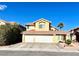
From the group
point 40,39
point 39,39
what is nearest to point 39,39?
point 39,39

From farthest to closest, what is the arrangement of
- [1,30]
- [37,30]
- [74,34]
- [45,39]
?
[74,34], [37,30], [45,39], [1,30]

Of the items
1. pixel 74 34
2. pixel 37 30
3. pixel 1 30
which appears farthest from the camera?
pixel 74 34

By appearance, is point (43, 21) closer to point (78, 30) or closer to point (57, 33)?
point (57, 33)

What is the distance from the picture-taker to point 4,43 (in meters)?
33.5

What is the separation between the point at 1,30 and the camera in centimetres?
3309

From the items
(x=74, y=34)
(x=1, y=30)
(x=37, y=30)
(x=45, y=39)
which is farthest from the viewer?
(x=74, y=34)

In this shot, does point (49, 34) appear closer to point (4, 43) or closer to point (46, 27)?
point (46, 27)

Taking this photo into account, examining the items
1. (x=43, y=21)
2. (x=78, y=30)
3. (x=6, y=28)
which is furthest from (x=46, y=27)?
(x=6, y=28)

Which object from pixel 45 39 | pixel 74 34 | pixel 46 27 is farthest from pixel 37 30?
pixel 74 34

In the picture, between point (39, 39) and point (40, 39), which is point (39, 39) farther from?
point (40, 39)

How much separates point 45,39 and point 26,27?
32.5 feet

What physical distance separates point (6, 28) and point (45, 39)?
1278cm

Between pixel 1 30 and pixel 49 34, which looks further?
pixel 49 34

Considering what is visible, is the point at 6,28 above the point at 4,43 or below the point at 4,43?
above
